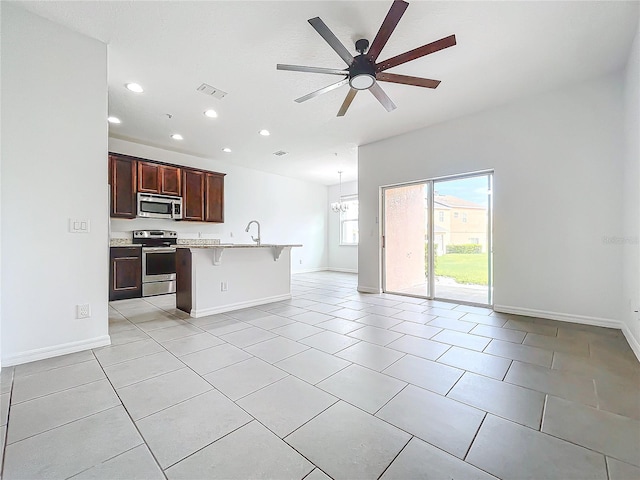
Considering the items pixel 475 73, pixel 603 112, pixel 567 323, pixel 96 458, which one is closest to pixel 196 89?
pixel 475 73

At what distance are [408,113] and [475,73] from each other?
44.3 inches

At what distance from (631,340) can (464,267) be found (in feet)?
6.65

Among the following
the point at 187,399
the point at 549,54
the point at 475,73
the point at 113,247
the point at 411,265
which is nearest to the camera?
the point at 187,399

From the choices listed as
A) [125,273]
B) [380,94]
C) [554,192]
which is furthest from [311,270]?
[380,94]

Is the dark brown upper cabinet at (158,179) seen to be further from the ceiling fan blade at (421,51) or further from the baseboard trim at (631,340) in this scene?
the baseboard trim at (631,340)

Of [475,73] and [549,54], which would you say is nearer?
[549,54]

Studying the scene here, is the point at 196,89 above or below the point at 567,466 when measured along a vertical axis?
above

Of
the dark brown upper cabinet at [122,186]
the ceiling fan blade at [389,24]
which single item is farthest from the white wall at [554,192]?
the dark brown upper cabinet at [122,186]

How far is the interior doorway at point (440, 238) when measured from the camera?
433 cm

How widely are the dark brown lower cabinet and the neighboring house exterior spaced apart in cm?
522

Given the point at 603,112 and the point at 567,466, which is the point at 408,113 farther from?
the point at 567,466

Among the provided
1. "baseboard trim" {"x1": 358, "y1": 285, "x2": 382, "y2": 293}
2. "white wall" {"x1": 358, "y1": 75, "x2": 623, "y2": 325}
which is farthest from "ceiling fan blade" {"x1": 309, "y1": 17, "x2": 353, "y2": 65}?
"baseboard trim" {"x1": 358, "y1": 285, "x2": 382, "y2": 293}

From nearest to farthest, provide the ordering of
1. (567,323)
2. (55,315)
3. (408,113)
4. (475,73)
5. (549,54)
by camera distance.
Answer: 1. (55,315)
2. (549,54)
3. (475,73)
4. (567,323)
5. (408,113)

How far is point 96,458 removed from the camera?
1321mm
